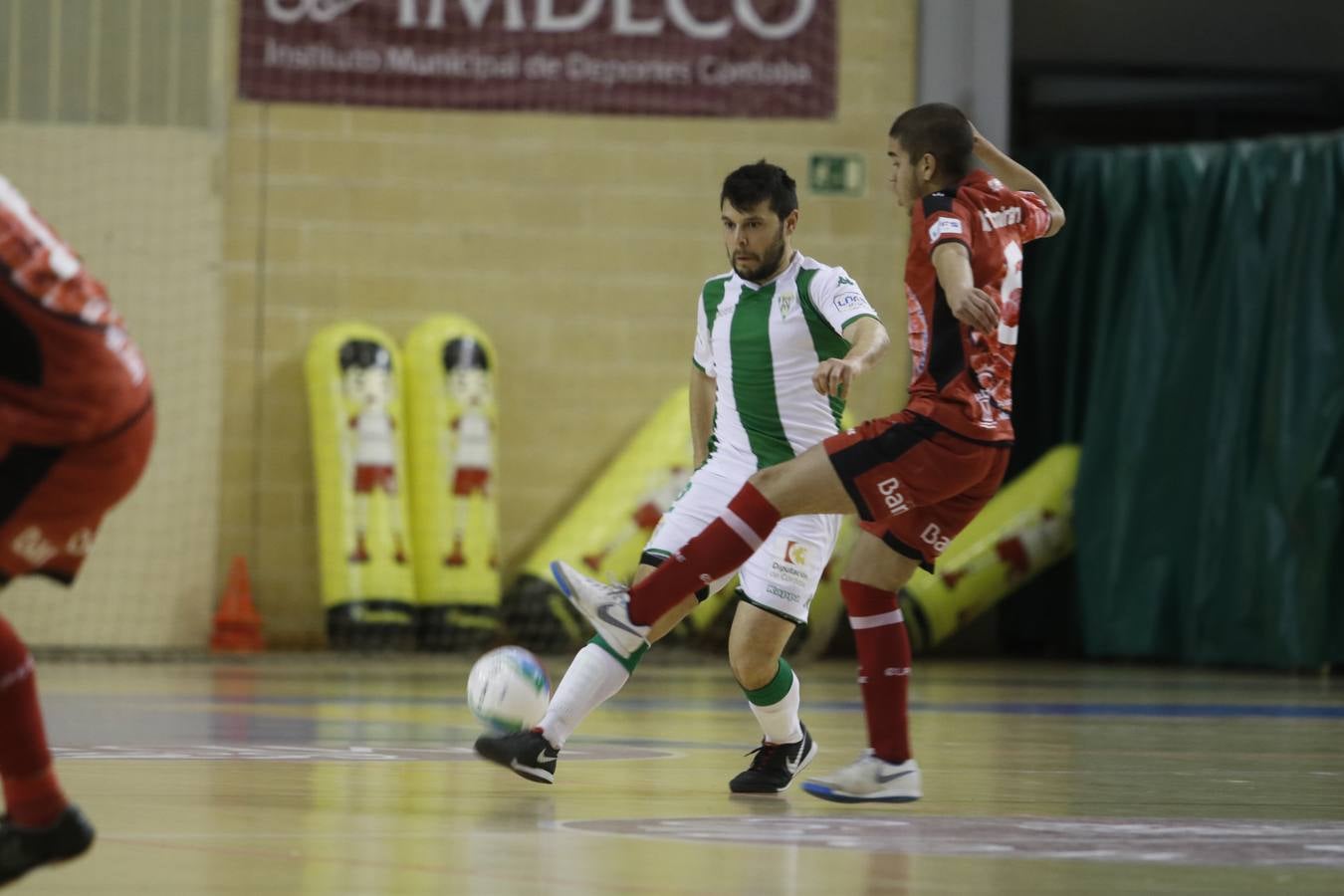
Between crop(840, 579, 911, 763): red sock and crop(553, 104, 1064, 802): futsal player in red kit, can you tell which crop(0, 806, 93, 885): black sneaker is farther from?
crop(840, 579, 911, 763): red sock

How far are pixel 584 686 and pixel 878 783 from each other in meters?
0.78

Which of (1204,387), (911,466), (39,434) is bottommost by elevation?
(1204,387)

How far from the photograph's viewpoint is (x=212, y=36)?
1410 cm

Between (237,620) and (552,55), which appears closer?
(237,620)

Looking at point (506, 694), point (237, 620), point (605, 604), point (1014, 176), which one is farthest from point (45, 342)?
point (237, 620)

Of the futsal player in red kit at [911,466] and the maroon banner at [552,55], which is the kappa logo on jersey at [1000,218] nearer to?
the futsal player in red kit at [911,466]

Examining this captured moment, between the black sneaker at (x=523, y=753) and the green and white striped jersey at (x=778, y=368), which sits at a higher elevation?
the green and white striped jersey at (x=778, y=368)

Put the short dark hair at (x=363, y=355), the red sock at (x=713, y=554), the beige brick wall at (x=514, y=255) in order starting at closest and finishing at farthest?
1. the red sock at (x=713, y=554)
2. the short dark hair at (x=363, y=355)
3. the beige brick wall at (x=514, y=255)

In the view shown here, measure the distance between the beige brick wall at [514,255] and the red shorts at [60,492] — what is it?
10.5 m

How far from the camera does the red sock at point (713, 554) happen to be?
5098mm

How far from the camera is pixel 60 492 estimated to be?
3.64m

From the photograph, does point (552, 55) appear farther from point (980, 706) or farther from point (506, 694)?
point (506, 694)

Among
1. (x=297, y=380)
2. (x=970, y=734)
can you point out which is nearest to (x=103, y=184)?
(x=297, y=380)

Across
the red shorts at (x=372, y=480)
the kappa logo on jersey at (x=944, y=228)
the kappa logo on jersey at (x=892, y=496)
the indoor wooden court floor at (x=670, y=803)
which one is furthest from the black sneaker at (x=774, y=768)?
the red shorts at (x=372, y=480)
